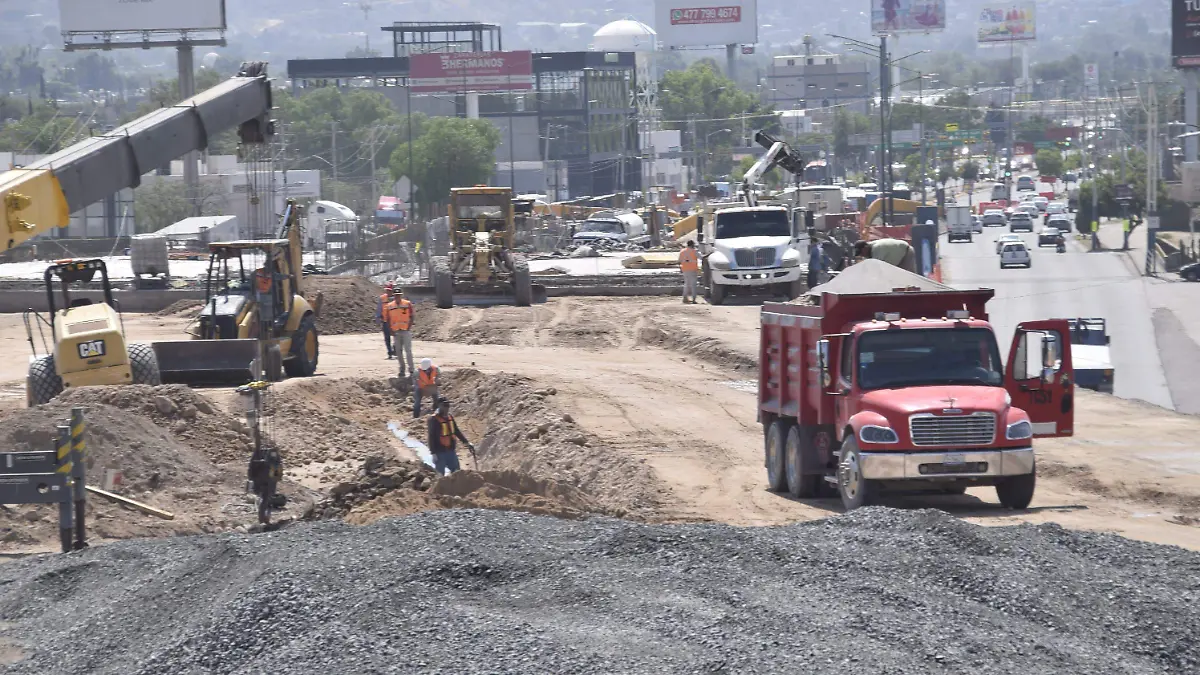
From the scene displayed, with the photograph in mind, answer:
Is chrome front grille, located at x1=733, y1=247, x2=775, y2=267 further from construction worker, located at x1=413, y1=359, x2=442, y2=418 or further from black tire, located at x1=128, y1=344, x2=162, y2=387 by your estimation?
black tire, located at x1=128, y1=344, x2=162, y2=387

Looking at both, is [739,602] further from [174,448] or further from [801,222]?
[801,222]

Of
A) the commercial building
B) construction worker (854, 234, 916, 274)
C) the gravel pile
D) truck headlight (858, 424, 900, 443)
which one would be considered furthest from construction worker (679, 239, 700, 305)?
the commercial building

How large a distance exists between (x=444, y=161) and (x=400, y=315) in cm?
8001

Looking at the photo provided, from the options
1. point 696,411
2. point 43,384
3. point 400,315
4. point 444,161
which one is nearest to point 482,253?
point 400,315

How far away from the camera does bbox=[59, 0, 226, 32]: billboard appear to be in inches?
3605

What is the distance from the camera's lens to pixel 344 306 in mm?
38406

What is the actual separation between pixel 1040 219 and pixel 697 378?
9581 cm

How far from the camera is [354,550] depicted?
36.6 ft

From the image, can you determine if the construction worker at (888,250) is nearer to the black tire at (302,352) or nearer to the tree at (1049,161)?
the black tire at (302,352)

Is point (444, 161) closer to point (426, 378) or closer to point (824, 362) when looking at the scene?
point (426, 378)

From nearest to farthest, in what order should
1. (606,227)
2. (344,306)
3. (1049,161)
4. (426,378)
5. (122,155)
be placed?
(122,155)
(426,378)
(344,306)
(606,227)
(1049,161)

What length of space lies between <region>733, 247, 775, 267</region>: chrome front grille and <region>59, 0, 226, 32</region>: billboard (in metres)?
59.1

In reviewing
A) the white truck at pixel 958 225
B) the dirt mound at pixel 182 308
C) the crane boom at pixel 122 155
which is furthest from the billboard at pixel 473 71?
the crane boom at pixel 122 155

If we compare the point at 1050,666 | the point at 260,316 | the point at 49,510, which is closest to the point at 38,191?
the point at 49,510
